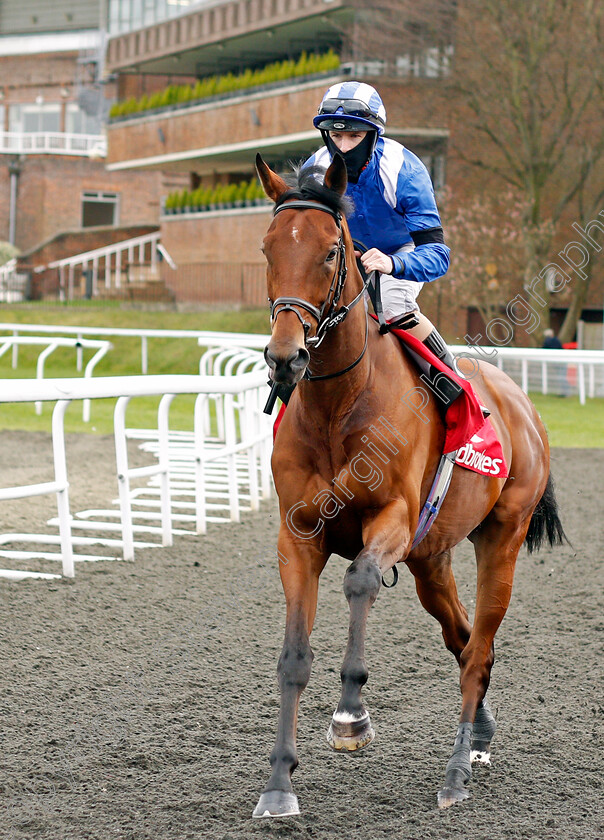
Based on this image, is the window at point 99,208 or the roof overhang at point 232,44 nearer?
the roof overhang at point 232,44

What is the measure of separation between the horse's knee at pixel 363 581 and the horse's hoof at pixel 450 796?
2.17ft

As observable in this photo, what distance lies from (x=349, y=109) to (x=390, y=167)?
245 millimetres

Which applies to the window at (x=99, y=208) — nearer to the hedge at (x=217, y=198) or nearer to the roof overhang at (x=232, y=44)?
the roof overhang at (x=232, y=44)

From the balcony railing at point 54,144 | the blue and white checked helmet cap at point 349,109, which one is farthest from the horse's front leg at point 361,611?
the balcony railing at point 54,144

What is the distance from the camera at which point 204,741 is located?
3.50m

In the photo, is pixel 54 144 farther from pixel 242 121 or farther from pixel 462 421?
pixel 462 421

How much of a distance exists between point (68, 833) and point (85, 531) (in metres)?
4.73

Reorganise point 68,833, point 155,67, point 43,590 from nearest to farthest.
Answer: point 68,833 → point 43,590 → point 155,67

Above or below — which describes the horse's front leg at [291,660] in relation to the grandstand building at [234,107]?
below

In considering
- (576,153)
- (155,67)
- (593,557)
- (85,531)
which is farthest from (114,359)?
(593,557)

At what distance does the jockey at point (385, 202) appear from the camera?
10.9ft

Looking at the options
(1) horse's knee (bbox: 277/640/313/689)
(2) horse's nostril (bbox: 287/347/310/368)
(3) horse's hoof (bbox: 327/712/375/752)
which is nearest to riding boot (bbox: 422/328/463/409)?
(2) horse's nostril (bbox: 287/347/310/368)

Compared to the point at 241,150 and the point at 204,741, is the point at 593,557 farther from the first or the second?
the point at 241,150

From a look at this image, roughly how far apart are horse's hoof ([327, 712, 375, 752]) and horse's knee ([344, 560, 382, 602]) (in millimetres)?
317
